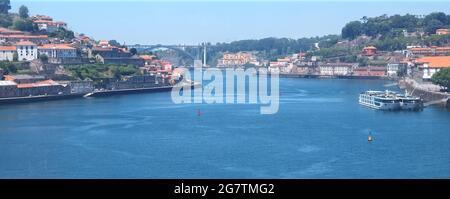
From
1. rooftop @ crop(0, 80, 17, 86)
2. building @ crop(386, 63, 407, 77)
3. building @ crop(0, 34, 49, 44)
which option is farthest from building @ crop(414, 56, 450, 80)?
rooftop @ crop(0, 80, 17, 86)

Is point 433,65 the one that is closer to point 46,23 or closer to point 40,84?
point 40,84

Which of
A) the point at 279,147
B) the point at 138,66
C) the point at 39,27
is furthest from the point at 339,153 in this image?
the point at 39,27

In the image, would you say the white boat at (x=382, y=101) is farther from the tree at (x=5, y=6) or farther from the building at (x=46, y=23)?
the tree at (x=5, y=6)

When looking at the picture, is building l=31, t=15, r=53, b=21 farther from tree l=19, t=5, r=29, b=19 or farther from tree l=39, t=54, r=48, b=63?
tree l=39, t=54, r=48, b=63

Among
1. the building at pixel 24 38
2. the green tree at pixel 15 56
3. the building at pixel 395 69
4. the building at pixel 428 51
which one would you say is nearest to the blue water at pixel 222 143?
the green tree at pixel 15 56

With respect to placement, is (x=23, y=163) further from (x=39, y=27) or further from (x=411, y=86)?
(x=39, y=27)
